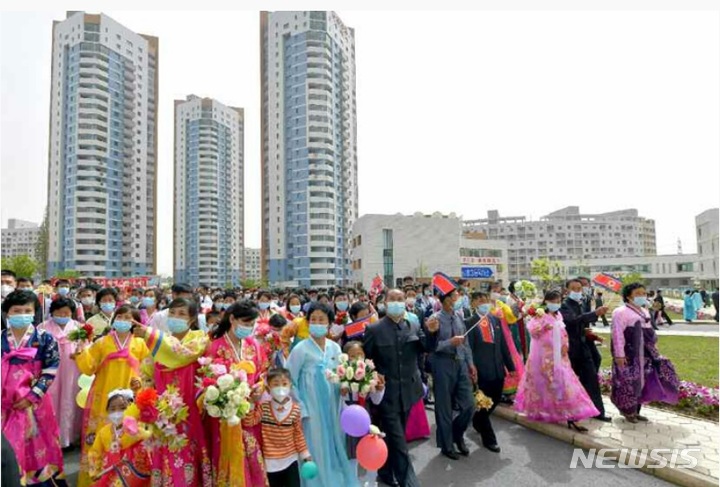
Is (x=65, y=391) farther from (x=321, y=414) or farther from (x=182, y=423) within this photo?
(x=321, y=414)

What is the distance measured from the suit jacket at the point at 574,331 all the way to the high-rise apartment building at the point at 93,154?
227 ft

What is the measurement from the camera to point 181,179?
3349 inches

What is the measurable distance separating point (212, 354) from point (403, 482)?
7.00 feet

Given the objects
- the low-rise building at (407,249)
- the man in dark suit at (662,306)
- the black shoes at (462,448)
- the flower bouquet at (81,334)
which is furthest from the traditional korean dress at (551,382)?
the low-rise building at (407,249)

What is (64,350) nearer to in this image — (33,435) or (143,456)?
(33,435)

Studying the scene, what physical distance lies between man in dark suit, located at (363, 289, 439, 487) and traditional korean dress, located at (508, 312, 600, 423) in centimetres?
232

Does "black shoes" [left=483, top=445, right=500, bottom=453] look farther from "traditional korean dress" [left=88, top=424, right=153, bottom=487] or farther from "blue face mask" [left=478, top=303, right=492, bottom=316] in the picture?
"traditional korean dress" [left=88, top=424, right=153, bottom=487]

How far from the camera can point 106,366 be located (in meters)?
4.63

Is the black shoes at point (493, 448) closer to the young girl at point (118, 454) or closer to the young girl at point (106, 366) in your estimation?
the young girl at point (118, 454)

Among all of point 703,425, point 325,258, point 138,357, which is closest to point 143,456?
point 138,357

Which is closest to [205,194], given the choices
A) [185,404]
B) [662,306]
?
[662,306]

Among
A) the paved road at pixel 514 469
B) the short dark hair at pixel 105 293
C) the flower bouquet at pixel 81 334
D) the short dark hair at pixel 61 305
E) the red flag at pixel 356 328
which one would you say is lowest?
the paved road at pixel 514 469

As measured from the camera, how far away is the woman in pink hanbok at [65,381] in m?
5.48

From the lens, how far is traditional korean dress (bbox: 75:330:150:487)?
446 cm
